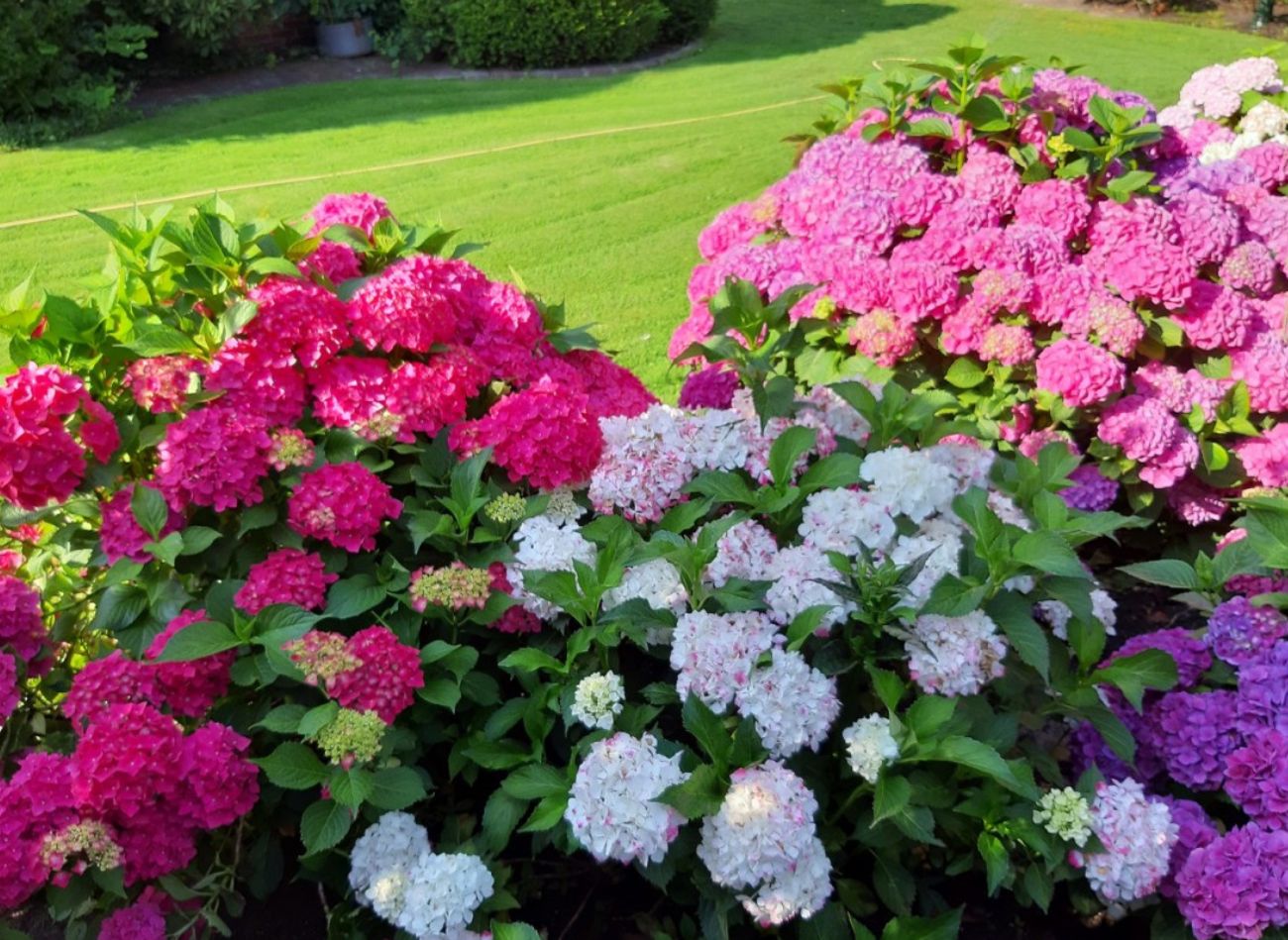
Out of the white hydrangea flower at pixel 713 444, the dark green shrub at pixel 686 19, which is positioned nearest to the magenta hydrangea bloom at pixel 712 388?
the white hydrangea flower at pixel 713 444

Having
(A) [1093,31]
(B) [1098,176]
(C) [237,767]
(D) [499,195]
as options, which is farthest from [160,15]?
(A) [1093,31]

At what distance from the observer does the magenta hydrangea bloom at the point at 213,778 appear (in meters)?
1.74

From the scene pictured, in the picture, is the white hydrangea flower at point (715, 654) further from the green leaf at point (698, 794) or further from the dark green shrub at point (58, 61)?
the dark green shrub at point (58, 61)

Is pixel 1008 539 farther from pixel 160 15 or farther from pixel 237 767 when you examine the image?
pixel 160 15

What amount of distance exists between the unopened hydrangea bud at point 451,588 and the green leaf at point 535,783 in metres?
0.30

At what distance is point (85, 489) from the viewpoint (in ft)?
6.88

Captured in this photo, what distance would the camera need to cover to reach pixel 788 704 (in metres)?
1.72

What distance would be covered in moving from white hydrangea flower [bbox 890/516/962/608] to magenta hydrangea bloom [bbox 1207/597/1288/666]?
58 centimetres

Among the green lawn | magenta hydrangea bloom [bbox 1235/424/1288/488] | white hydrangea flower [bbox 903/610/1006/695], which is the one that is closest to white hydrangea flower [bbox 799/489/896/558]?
white hydrangea flower [bbox 903/610/1006/695]

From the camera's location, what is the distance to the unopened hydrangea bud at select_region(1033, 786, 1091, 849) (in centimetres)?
177

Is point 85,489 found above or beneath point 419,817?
above

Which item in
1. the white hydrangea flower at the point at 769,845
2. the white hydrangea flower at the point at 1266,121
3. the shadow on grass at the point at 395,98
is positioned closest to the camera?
the white hydrangea flower at the point at 769,845

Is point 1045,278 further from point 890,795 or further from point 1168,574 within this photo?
point 890,795

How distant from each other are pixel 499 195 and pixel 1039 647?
6.12 metres
